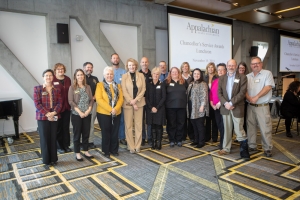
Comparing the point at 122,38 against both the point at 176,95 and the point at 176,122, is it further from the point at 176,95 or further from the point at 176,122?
the point at 176,122

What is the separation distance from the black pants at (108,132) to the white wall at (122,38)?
3.44m

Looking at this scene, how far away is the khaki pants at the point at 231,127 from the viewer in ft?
11.8

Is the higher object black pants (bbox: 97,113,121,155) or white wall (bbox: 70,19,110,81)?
white wall (bbox: 70,19,110,81)

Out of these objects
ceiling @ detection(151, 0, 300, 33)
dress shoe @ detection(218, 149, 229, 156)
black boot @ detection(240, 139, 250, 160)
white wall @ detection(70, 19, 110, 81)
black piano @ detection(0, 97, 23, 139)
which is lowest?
dress shoe @ detection(218, 149, 229, 156)

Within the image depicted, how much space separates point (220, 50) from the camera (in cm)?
851

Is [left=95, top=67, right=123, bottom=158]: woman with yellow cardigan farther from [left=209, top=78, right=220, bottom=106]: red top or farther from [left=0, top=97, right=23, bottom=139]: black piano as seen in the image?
[left=0, top=97, right=23, bottom=139]: black piano

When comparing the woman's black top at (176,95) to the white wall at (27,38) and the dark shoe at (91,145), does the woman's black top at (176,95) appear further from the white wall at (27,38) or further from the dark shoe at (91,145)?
the white wall at (27,38)

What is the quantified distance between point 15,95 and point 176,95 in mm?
3740

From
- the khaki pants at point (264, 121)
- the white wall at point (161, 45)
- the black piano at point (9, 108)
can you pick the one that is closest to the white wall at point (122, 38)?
the white wall at point (161, 45)

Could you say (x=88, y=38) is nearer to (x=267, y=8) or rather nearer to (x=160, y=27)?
(x=160, y=27)

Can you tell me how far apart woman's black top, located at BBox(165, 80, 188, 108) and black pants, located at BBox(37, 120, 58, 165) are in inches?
73.8

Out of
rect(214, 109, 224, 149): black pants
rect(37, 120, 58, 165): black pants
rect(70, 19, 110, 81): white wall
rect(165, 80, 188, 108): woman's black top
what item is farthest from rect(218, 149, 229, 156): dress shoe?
rect(70, 19, 110, 81): white wall

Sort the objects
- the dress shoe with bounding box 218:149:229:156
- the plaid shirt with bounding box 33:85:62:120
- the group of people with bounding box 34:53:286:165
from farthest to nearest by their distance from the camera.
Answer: the dress shoe with bounding box 218:149:229:156 < the group of people with bounding box 34:53:286:165 < the plaid shirt with bounding box 33:85:62:120

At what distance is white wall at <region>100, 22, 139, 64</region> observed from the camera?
6.54 metres
